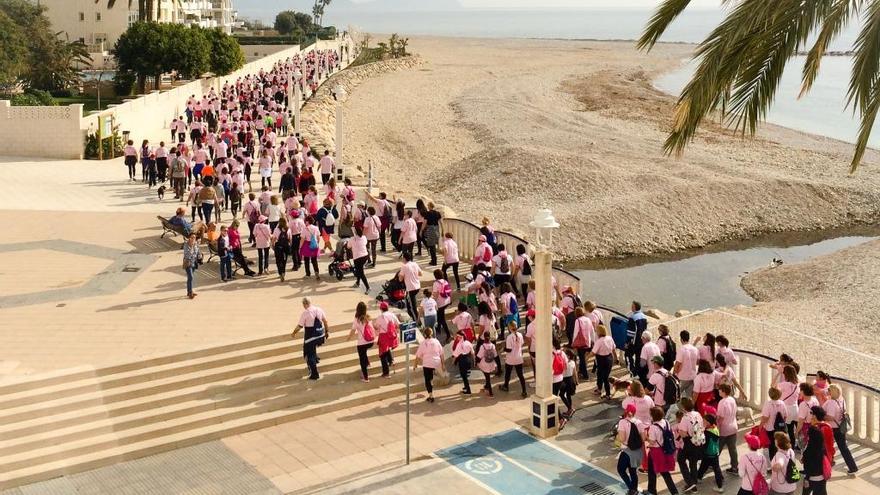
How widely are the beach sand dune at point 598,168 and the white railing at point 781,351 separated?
5.90m

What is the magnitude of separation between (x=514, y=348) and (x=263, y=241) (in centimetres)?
716

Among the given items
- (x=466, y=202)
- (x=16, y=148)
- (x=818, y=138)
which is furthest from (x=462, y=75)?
(x=16, y=148)

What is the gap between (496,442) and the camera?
1488 cm

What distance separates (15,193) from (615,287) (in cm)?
1887

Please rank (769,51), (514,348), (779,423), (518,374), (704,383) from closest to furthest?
(769,51) < (779,423) < (704,383) < (514,348) < (518,374)

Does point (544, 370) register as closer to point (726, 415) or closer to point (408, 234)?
point (726, 415)

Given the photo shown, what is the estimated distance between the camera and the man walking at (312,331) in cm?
1609

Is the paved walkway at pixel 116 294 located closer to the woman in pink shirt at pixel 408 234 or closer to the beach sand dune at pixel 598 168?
the woman in pink shirt at pixel 408 234

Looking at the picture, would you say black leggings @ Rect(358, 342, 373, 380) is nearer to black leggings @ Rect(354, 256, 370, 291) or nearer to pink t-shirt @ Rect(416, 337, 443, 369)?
pink t-shirt @ Rect(416, 337, 443, 369)

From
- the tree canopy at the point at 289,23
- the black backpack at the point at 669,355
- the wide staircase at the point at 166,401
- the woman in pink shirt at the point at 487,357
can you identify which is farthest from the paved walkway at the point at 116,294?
the tree canopy at the point at 289,23

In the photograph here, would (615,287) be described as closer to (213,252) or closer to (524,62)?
(213,252)

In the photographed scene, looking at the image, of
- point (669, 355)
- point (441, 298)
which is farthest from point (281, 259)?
point (669, 355)

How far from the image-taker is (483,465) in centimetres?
1409

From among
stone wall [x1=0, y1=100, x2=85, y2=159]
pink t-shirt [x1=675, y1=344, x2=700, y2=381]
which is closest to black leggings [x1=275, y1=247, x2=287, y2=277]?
pink t-shirt [x1=675, y1=344, x2=700, y2=381]
